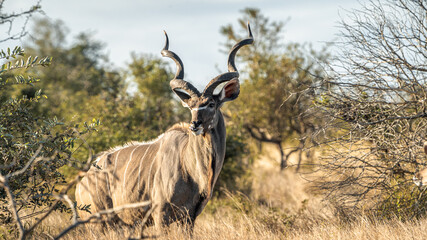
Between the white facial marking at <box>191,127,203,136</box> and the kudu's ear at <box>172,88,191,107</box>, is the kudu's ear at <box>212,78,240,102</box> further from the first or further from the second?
the white facial marking at <box>191,127,203,136</box>

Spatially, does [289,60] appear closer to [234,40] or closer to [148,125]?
[234,40]

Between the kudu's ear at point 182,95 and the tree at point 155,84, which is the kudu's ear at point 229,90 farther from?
the tree at point 155,84

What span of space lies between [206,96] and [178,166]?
798 millimetres

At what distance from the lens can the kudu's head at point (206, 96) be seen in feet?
15.5

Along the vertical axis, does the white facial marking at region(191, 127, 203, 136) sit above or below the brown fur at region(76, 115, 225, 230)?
above

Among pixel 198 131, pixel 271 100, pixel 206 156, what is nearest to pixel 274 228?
pixel 206 156

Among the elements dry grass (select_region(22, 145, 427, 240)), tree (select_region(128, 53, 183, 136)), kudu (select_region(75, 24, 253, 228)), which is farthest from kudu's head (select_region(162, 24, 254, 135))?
tree (select_region(128, 53, 183, 136))

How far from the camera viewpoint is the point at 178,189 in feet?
15.7

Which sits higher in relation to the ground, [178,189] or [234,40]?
[234,40]

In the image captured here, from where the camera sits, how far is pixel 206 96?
4.88 meters

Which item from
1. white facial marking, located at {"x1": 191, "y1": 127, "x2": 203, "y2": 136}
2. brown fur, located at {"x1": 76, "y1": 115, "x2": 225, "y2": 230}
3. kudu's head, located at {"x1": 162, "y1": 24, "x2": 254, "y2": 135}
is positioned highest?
kudu's head, located at {"x1": 162, "y1": 24, "x2": 254, "y2": 135}

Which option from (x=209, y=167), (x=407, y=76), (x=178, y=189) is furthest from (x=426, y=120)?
(x=178, y=189)

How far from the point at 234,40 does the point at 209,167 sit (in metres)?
10.2

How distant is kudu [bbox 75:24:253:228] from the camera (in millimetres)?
4773
